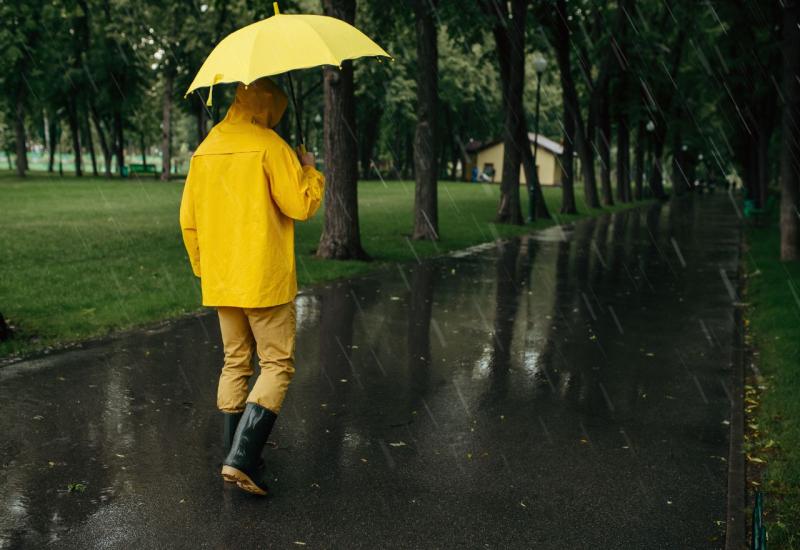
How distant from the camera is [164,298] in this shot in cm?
977

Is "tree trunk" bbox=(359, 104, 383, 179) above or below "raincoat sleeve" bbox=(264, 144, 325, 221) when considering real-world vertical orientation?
above

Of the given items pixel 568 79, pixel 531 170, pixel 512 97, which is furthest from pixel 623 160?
pixel 512 97

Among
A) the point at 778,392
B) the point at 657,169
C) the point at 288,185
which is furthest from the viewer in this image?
the point at 657,169

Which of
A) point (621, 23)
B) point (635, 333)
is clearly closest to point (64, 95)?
point (621, 23)

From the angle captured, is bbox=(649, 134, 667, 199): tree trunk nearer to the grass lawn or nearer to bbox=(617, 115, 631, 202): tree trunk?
bbox=(617, 115, 631, 202): tree trunk

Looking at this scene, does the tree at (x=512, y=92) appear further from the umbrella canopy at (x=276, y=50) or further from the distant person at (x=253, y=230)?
the distant person at (x=253, y=230)

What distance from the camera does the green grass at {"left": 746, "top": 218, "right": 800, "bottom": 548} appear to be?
4199 millimetres

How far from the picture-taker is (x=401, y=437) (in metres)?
5.24

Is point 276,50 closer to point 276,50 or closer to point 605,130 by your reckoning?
point 276,50

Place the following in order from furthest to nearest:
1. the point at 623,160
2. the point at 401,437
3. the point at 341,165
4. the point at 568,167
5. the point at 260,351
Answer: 1. the point at 623,160
2. the point at 568,167
3. the point at 341,165
4. the point at 401,437
5. the point at 260,351

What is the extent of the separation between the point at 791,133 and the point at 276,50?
12074 mm

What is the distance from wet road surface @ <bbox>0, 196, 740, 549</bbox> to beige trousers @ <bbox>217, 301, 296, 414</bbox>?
461mm

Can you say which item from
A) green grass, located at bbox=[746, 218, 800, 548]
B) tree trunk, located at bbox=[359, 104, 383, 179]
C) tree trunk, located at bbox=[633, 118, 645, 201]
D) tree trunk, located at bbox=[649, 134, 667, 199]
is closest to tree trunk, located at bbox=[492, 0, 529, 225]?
green grass, located at bbox=[746, 218, 800, 548]

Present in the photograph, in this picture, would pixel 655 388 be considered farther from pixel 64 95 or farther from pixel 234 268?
pixel 64 95
